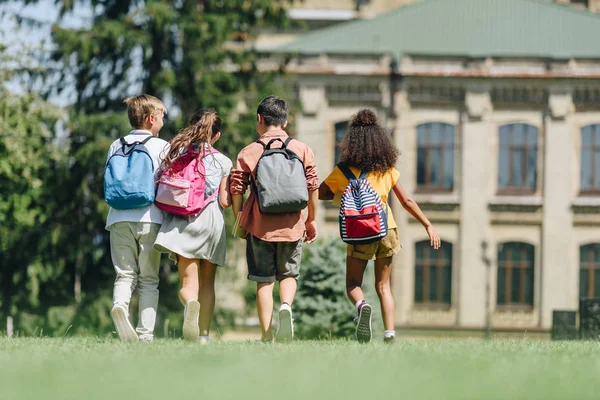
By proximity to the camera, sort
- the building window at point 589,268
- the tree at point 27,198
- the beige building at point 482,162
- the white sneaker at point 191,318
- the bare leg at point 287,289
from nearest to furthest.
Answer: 1. the white sneaker at point 191,318
2. the bare leg at point 287,289
3. the tree at point 27,198
4. the beige building at point 482,162
5. the building window at point 589,268

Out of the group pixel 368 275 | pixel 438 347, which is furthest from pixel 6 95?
pixel 438 347

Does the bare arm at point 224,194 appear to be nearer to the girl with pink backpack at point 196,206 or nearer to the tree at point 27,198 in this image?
the girl with pink backpack at point 196,206

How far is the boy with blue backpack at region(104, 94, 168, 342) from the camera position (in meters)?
9.52

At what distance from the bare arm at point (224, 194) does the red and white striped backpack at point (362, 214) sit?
3.31 ft

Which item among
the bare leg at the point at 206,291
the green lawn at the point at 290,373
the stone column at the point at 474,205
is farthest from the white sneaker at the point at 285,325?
the stone column at the point at 474,205

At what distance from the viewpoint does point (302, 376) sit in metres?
5.96

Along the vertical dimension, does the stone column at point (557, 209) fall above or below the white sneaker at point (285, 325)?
above

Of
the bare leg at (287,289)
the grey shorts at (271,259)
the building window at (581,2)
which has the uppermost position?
the building window at (581,2)

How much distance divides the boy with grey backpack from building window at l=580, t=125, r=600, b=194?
3266 cm

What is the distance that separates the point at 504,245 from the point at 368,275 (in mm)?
18970

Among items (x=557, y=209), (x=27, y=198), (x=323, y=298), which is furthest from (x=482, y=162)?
(x=323, y=298)

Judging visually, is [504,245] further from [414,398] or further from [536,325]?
[414,398]

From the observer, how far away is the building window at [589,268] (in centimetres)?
4034

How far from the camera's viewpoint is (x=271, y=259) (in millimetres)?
9719
